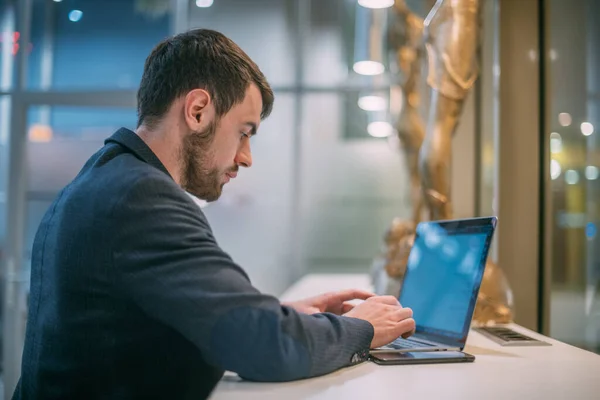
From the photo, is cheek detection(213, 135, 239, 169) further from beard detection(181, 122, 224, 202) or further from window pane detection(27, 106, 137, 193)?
window pane detection(27, 106, 137, 193)

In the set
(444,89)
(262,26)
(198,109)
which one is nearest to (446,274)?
(198,109)

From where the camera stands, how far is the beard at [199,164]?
1128 mm

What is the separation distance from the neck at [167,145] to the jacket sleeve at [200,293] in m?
0.19

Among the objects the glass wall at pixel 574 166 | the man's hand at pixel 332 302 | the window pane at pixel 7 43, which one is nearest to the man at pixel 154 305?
the man's hand at pixel 332 302

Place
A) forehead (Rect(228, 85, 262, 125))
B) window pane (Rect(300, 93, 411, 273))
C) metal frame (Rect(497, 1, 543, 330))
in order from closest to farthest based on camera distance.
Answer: forehead (Rect(228, 85, 262, 125))
metal frame (Rect(497, 1, 543, 330))
window pane (Rect(300, 93, 411, 273))

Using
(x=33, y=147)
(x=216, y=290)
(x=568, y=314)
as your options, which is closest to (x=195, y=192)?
(x=216, y=290)

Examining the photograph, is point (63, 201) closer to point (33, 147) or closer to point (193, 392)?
point (193, 392)

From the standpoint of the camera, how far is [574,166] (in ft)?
6.19

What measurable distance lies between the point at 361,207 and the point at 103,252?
147 inches

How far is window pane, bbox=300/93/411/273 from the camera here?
4594 mm

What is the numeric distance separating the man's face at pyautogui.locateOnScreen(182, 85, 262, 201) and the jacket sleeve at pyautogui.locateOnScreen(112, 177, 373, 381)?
20 cm

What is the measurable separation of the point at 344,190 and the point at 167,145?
139 inches

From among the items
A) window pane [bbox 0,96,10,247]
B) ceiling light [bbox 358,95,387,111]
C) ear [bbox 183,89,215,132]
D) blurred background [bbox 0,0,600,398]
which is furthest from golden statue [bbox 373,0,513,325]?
window pane [bbox 0,96,10,247]

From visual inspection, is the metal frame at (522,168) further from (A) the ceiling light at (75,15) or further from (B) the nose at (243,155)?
(A) the ceiling light at (75,15)
